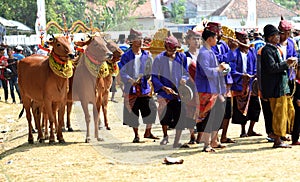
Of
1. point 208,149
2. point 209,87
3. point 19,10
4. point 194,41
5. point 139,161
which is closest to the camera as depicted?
point 139,161

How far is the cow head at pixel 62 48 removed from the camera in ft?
44.4

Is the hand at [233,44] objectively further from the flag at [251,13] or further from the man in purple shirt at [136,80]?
the flag at [251,13]

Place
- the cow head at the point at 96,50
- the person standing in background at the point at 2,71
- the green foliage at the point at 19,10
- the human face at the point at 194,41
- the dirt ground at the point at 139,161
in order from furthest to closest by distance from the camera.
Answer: the green foliage at the point at 19,10 → the person standing in background at the point at 2,71 → the cow head at the point at 96,50 → the human face at the point at 194,41 → the dirt ground at the point at 139,161

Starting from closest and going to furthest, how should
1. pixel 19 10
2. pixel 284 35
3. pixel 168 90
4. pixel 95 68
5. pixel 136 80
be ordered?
pixel 284 35
pixel 168 90
pixel 136 80
pixel 95 68
pixel 19 10

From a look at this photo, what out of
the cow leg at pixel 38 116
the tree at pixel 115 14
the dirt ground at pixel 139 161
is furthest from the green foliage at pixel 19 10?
the dirt ground at pixel 139 161

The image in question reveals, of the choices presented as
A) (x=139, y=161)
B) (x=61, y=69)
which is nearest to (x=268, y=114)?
(x=139, y=161)

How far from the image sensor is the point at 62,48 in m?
13.6

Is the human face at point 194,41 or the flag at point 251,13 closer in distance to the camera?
the human face at point 194,41

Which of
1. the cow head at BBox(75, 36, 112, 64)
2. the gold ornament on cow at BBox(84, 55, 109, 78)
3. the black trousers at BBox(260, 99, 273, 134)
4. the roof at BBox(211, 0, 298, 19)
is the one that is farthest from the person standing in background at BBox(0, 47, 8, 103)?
the roof at BBox(211, 0, 298, 19)

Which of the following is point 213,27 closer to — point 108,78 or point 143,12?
point 108,78

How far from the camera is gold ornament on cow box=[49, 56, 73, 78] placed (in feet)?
44.8

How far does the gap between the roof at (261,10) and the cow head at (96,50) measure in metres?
67.7

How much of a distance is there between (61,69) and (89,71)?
2.92ft

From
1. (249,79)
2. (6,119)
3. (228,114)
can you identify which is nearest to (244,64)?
(249,79)
